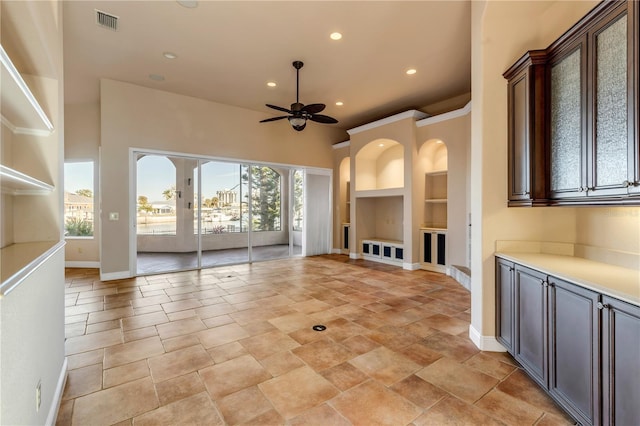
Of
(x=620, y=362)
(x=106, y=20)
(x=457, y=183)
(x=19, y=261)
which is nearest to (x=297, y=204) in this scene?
(x=457, y=183)

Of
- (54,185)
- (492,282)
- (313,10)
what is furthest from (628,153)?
(54,185)

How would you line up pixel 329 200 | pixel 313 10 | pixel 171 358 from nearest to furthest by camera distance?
1. pixel 171 358
2. pixel 313 10
3. pixel 329 200

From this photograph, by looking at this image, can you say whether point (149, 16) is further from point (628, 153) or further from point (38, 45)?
point (628, 153)

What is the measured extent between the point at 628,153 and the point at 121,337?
14.8ft

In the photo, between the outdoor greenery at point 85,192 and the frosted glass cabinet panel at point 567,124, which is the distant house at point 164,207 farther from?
the frosted glass cabinet panel at point 567,124

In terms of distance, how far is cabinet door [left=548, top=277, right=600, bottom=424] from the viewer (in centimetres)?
167

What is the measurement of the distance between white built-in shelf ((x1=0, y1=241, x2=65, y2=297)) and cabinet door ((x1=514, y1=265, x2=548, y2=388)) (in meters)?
3.02

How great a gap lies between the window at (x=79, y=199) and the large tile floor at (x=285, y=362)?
2.99 meters

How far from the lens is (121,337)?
3.11 metres

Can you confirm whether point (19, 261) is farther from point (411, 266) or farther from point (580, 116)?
point (411, 266)

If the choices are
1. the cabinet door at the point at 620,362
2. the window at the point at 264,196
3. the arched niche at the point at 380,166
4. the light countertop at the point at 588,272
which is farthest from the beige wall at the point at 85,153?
the cabinet door at the point at 620,362

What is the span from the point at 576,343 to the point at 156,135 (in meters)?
6.81

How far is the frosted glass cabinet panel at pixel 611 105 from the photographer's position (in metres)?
1.77

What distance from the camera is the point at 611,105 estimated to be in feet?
6.10
